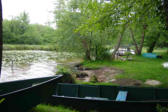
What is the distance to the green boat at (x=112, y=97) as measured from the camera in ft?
15.0

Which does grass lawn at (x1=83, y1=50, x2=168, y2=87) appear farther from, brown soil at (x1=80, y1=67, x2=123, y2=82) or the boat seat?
the boat seat

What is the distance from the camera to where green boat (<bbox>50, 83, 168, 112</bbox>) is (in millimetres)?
4582

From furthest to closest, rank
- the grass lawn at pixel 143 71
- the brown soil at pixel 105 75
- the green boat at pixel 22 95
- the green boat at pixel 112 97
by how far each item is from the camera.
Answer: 1. the brown soil at pixel 105 75
2. the grass lawn at pixel 143 71
3. the green boat at pixel 112 97
4. the green boat at pixel 22 95

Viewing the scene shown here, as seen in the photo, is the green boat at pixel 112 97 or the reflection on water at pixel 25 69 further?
the reflection on water at pixel 25 69

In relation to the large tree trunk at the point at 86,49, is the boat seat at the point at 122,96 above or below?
below

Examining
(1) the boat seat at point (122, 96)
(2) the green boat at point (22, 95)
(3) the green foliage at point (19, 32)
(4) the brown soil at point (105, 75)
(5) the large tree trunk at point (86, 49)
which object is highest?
(3) the green foliage at point (19, 32)

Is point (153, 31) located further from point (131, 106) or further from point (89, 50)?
point (131, 106)

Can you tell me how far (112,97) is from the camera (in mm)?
5695

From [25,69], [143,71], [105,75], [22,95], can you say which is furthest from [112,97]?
[25,69]

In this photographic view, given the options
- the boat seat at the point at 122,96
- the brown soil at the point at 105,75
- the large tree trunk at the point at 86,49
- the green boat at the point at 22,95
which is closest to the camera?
the green boat at the point at 22,95

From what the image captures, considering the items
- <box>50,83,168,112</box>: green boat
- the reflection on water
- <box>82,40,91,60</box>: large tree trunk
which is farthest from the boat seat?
<box>82,40,91,60</box>: large tree trunk

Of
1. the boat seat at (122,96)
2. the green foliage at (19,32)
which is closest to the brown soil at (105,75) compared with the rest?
Answer: the boat seat at (122,96)

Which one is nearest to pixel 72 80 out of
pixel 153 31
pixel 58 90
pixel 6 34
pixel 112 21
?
pixel 58 90

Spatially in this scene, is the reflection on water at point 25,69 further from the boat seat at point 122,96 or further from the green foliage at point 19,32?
the green foliage at point 19,32
